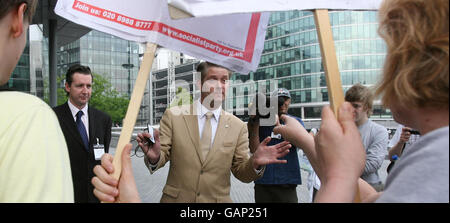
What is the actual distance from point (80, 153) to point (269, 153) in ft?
5.96

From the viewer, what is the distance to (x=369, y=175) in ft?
11.0

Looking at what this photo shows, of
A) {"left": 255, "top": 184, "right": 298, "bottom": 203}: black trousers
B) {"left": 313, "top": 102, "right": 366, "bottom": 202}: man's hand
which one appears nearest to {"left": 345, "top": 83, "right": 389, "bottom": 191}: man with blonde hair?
{"left": 255, "top": 184, "right": 298, "bottom": 203}: black trousers

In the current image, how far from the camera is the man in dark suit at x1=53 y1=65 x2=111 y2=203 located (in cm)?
304

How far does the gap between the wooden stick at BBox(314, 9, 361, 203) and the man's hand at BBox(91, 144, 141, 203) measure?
2.68ft

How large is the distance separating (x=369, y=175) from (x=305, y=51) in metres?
71.9

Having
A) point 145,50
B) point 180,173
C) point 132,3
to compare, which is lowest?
point 180,173

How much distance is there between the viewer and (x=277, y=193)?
382 cm

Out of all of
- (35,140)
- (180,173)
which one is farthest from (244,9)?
(180,173)

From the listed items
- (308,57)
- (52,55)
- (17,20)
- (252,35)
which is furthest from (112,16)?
(308,57)

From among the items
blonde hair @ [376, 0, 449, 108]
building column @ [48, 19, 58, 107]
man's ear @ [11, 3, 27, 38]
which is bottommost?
blonde hair @ [376, 0, 449, 108]

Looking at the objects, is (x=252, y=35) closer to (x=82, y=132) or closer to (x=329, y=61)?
(x=329, y=61)

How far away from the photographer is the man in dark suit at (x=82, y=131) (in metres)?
3.04

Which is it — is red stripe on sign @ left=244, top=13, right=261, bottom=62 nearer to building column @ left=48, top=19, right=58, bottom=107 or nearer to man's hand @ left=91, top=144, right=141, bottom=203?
man's hand @ left=91, top=144, right=141, bottom=203
